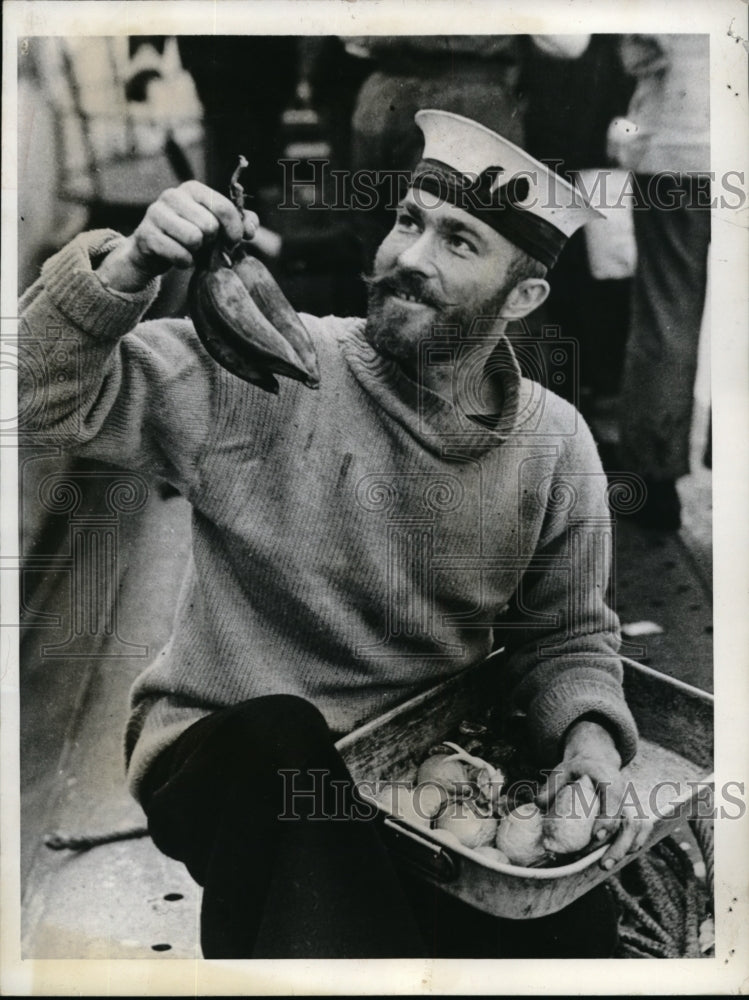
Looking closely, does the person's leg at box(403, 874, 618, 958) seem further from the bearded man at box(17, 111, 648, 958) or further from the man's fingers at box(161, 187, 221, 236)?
the man's fingers at box(161, 187, 221, 236)

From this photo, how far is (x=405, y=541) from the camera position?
193 centimetres

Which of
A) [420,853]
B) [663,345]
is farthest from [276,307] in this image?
[420,853]

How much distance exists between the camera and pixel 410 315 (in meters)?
1.92

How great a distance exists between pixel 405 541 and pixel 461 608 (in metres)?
0.17

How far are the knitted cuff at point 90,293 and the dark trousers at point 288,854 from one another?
0.76 m

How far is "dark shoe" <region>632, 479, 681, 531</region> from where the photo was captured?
197 cm

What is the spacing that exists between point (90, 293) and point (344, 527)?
648mm

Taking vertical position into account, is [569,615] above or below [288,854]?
above

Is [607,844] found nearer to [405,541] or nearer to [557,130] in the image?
[405,541]

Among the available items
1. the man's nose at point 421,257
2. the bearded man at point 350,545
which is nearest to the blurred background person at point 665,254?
the bearded man at point 350,545

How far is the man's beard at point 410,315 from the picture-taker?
1.91 metres

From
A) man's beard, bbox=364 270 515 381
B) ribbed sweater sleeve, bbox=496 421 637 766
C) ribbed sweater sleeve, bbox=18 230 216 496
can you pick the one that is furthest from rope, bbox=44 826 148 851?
man's beard, bbox=364 270 515 381

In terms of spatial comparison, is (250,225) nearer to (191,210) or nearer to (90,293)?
(191,210)

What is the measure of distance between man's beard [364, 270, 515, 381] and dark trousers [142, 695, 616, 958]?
70 cm
